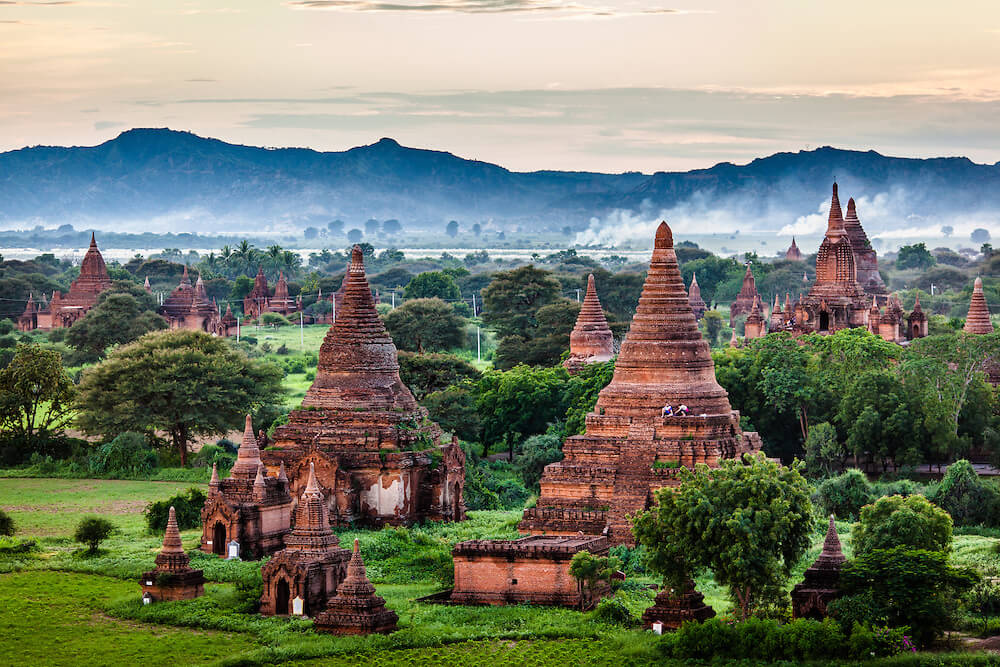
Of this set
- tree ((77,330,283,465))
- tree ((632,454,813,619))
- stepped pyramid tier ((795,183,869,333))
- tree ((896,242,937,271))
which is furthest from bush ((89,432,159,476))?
tree ((896,242,937,271))

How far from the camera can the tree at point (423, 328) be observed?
313 ft

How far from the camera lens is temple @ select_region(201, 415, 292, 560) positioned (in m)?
44.3

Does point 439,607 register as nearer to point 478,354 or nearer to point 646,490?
point 646,490

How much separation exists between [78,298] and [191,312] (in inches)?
345

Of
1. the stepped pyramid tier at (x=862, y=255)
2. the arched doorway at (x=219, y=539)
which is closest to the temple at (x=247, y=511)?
the arched doorway at (x=219, y=539)

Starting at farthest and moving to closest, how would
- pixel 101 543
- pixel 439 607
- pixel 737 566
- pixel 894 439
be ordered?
pixel 894 439 < pixel 101 543 < pixel 439 607 < pixel 737 566

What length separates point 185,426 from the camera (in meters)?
64.6

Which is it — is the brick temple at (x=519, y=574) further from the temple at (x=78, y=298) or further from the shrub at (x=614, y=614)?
the temple at (x=78, y=298)

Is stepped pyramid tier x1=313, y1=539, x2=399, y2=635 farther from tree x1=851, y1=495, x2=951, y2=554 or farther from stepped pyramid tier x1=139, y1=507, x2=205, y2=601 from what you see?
tree x1=851, y1=495, x2=951, y2=554

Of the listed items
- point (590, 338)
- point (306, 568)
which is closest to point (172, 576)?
point (306, 568)

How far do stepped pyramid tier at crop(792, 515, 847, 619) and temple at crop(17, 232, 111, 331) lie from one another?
9417cm

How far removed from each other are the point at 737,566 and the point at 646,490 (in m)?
8.38

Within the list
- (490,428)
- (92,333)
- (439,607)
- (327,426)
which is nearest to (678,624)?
(439,607)

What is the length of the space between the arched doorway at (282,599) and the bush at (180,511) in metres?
10.2
